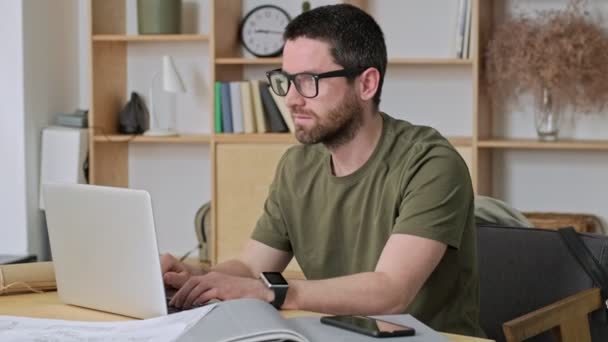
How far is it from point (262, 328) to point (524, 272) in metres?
1.13

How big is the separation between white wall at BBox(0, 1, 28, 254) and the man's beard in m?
2.66

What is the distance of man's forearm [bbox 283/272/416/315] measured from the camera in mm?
1937

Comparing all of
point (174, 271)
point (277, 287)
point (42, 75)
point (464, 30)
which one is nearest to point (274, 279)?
→ point (277, 287)

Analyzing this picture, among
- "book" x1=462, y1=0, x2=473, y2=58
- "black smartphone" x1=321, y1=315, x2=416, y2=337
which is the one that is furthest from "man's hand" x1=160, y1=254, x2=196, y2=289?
"book" x1=462, y1=0, x2=473, y2=58

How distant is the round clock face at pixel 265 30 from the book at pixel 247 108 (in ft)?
0.69

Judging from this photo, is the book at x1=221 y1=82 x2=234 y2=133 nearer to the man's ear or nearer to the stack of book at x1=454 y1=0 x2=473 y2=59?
the stack of book at x1=454 y1=0 x2=473 y2=59

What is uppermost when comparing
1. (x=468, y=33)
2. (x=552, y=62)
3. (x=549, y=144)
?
(x=468, y=33)

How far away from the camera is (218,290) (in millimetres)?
1870

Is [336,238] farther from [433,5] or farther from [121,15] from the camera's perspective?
[121,15]

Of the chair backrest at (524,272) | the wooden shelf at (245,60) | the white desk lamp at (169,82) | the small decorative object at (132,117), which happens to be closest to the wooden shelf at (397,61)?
the wooden shelf at (245,60)

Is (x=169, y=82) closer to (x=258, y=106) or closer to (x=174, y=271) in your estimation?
(x=258, y=106)

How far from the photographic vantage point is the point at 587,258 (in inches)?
92.8

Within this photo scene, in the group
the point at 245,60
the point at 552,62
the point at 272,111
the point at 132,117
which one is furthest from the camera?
the point at 132,117

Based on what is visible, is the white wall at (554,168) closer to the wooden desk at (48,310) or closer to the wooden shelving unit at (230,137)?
the wooden shelving unit at (230,137)
